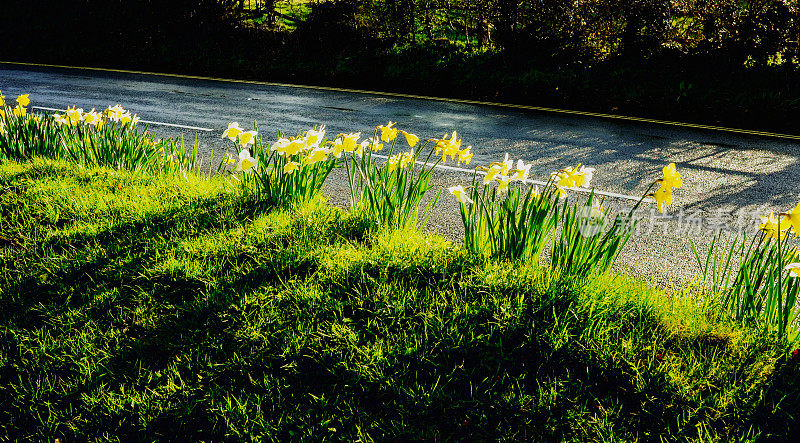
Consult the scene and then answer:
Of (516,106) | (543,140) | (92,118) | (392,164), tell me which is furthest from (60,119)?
(516,106)

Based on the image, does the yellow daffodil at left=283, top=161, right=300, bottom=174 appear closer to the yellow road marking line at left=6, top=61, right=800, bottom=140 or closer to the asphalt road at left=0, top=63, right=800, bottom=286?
the asphalt road at left=0, top=63, right=800, bottom=286

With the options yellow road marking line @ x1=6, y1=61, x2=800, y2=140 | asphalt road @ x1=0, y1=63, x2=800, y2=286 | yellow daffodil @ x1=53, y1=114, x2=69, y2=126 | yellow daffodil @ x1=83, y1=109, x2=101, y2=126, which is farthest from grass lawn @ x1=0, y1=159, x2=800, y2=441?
yellow road marking line @ x1=6, y1=61, x2=800, y2=140

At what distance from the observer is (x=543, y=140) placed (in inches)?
310

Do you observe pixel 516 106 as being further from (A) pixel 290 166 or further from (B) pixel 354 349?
(B) pixel 354 349

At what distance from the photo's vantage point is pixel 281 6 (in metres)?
17.0

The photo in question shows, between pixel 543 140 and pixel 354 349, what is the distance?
6107 mm

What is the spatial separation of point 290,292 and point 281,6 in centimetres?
1619

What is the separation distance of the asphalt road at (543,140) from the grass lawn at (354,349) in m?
1.28

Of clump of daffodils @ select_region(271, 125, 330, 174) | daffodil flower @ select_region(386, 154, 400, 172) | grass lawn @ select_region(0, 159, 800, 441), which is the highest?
clump of daffodils @ select_region(271, 125, 330, 174)

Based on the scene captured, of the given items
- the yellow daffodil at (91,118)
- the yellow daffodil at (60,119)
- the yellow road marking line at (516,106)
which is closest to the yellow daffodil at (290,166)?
the yellow daffodil at (91,118)

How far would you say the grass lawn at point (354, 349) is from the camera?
7.23ft

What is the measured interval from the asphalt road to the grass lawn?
50.2 inches

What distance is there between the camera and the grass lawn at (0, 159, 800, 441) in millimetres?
2205

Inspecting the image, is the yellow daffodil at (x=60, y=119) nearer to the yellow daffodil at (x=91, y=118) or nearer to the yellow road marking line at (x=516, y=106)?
the yellow daffodil at (x=91, y=118)
